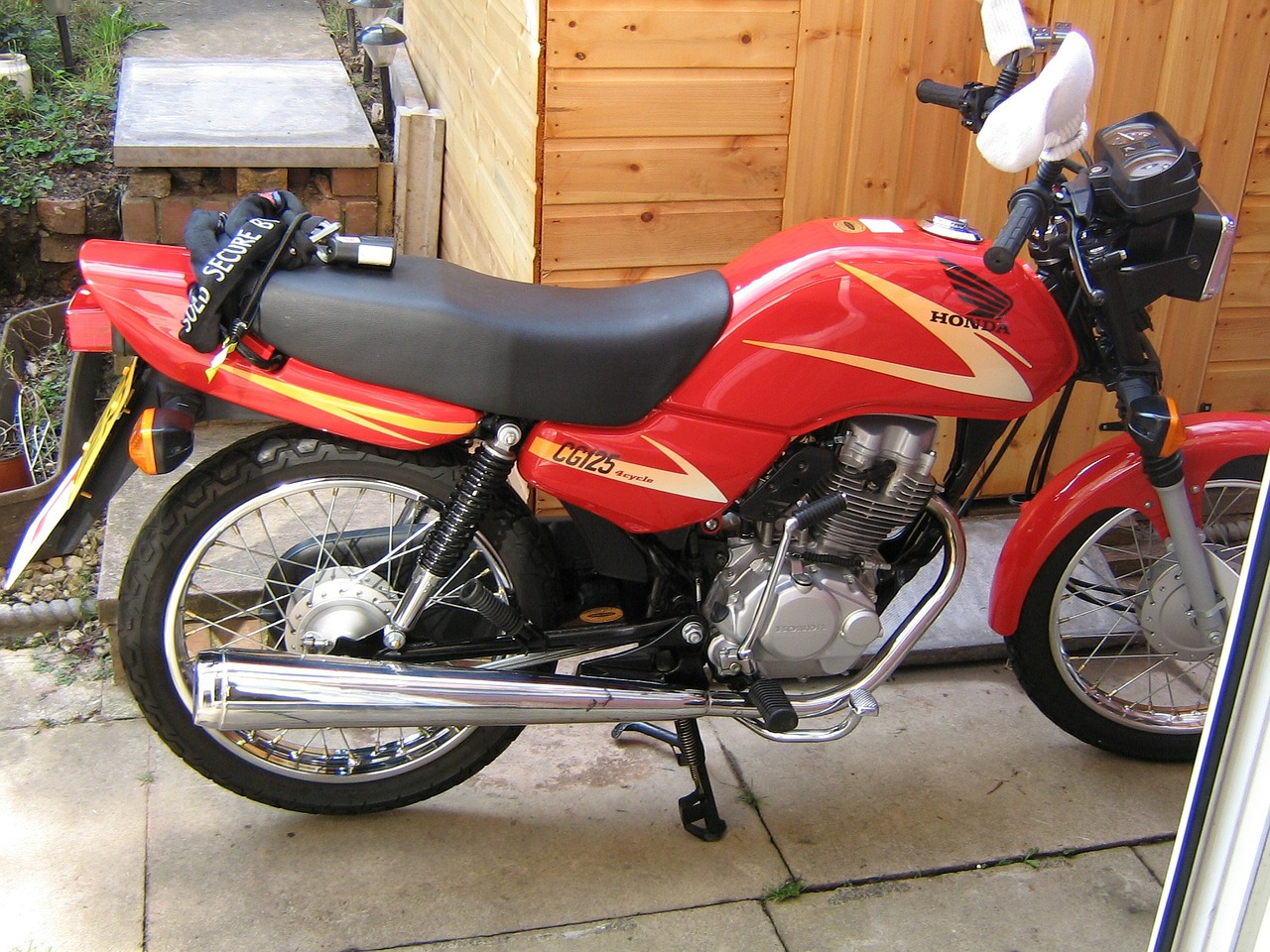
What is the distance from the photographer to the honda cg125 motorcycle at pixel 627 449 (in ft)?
7.20

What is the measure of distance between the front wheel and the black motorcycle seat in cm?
104

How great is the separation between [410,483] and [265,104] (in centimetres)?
296

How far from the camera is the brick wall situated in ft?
13.8

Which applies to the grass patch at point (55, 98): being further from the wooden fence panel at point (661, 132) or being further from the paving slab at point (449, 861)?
the paving slab at point (449, 861)

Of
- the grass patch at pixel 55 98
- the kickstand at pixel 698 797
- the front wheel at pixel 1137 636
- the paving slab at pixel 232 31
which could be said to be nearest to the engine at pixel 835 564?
the kickstand at pixel 698 797

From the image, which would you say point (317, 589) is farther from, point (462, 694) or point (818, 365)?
point (818, 365)

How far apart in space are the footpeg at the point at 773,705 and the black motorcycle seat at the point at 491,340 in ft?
2.06

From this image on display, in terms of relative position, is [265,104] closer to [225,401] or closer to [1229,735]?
[225,401]

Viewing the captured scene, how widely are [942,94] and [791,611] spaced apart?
1.03 m

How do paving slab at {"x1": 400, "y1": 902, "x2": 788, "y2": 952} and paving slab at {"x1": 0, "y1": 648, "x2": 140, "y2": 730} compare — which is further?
paving slab at {"x1": 0, "y1": 648, "x2": 140, "y2": 730}

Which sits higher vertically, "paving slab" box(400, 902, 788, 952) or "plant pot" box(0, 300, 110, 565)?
"plant pot" box(0, 300, 110, 565)

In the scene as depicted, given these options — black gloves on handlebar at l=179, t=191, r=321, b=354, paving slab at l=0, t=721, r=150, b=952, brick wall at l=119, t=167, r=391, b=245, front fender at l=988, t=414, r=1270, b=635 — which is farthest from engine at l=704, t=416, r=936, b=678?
brick wall at l=119, t=167, r=391, b=245

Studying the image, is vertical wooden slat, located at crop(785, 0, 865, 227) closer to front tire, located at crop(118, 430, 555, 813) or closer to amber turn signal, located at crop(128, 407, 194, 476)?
front tire, located at crop(118, 430, 555, 813)

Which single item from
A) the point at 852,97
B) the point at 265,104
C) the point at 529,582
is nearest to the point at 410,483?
the point at 529,582
